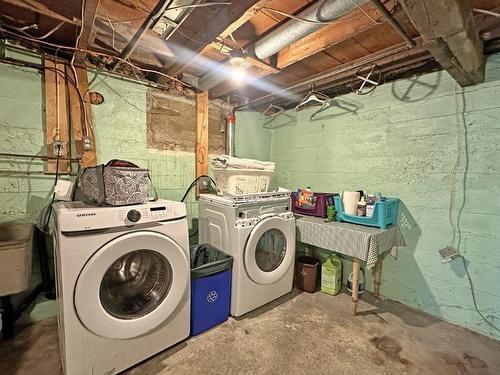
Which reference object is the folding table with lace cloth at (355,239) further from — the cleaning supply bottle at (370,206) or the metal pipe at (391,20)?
the metal pipe at (391,20)

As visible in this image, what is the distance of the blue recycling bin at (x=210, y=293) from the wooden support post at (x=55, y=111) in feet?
4.62

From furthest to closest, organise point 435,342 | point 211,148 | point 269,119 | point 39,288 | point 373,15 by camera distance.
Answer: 1. point 269,119
2. point 211,148
3. point 39,288
4. point 435,342
5. point 373,15

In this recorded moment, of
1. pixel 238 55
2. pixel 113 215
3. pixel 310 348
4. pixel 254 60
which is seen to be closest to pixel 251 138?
pixel 254 60

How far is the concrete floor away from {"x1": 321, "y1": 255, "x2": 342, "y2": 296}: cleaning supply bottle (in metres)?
0.33

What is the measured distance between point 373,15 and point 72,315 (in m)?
2.35

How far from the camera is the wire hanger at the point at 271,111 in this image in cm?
306

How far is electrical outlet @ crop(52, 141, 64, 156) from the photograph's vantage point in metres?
1.88

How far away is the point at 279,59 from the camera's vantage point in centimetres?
197

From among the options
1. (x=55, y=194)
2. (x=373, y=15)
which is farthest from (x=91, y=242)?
(x=373, y=15)

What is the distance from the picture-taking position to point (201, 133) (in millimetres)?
2738

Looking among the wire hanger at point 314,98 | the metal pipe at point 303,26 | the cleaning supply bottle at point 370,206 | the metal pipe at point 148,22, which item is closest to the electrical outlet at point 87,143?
the metal pipe at point 148,22

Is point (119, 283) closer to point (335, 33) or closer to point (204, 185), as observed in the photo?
point (204, 185)


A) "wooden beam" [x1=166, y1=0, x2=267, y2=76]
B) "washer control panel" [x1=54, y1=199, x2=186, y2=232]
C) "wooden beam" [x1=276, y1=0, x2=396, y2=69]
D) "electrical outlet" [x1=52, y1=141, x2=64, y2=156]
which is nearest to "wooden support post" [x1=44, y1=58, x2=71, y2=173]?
"electrical outlet" [x1=52, y1=141, x2=64, y2=156]

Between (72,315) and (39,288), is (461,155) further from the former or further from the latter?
(39,288)
